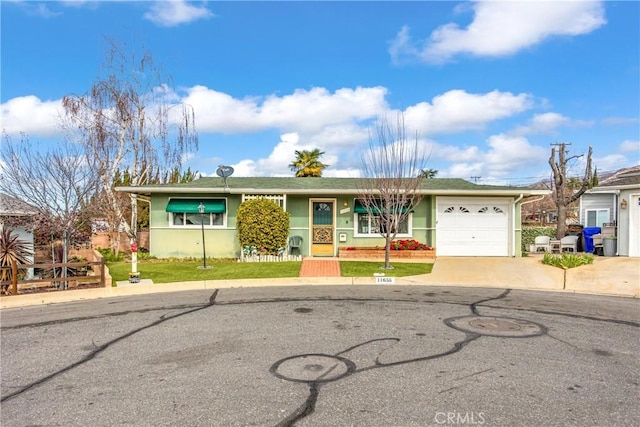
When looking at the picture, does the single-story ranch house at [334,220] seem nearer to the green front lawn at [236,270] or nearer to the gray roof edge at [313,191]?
the gray roof edge at [313,191]

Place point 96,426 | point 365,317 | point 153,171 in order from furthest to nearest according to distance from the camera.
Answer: point 153,171 < point 365,317 < point 96,426

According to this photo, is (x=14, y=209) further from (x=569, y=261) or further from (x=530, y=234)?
(x=530, y=234)

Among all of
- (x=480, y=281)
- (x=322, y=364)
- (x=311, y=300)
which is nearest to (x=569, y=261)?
(x=480, y=281)

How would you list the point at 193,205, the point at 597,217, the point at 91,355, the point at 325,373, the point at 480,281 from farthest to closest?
the point at 597,217, the point at 193,205, the point at 480,281, the point at 91,355, the point at 325,373

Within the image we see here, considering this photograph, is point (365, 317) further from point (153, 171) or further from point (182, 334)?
point (153, 171)

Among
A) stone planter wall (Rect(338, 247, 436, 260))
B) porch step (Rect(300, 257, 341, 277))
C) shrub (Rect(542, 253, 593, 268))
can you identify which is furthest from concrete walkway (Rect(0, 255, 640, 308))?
stone planter wall (Rect(338, 247, 436, 260))

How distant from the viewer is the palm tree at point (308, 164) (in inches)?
1410

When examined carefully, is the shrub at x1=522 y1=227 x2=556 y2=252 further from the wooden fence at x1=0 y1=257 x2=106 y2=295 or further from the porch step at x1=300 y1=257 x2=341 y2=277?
the wooden fence at x1=0 y1=257 x2=106 y2=295

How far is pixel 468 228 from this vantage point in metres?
17.3

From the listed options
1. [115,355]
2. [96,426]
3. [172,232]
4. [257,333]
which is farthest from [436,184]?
[96,426]

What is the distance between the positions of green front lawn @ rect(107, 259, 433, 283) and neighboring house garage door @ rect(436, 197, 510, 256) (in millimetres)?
3085

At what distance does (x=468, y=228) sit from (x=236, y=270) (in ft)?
31.2

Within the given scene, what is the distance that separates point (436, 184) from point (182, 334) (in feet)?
45.3

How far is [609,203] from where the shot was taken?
2466 cm
